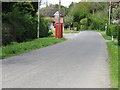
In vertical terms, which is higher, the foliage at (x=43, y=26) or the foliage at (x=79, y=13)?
the foliage at (x=79, y=13)

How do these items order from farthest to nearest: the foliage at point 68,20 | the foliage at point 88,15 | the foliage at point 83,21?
the foliage at point 83,21 → the foliage at point 88,15 → the foliage at point 68,20

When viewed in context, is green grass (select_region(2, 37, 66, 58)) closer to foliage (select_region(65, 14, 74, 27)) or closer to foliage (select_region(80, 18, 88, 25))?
foliage (select_region(65, 14, 74, 27))

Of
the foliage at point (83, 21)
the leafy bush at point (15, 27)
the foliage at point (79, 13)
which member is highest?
the foliage at point (79, 13)

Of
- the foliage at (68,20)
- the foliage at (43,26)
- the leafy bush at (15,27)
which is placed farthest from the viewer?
the foliage at (68,20)

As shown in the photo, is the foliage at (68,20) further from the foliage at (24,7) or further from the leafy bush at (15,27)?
the leafy bush at (15,27)

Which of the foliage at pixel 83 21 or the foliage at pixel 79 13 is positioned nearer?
the foliage at pixel 83 21

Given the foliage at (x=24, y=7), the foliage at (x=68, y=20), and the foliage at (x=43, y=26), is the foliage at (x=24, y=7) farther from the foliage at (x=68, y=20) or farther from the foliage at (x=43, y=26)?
the foliage at (x=68, y=20)

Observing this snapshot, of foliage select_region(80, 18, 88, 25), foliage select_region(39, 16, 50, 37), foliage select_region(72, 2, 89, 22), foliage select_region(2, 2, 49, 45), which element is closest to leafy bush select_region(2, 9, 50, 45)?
foliage select_region(2, 2, 49, 45)

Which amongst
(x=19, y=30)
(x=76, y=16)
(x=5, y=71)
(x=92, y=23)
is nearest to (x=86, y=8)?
(x=76, y=16)

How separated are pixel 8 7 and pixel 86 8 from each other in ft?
300

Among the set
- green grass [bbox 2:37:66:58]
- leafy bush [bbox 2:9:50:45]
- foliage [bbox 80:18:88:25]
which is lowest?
green grass [bbox 2:37:66:58]

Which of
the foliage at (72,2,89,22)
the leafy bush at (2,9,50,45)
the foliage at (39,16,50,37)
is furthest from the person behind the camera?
the foliage at (72,2,89,22)

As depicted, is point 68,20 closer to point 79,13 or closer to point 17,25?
point 79,13

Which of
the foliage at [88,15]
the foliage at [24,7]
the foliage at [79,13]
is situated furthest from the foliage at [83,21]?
the foliage at [24,7]
